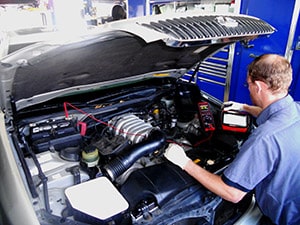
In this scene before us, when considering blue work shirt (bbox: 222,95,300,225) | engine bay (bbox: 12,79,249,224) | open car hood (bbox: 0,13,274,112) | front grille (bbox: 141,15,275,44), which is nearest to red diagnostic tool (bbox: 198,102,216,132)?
engine bay (bbox: 12,79,249,224)

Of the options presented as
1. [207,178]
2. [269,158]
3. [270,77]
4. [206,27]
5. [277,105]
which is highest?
[206,27]

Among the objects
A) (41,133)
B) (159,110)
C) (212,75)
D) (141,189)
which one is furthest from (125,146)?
(212,75)

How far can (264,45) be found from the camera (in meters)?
3.07

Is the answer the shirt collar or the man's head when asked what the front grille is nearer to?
the man's head

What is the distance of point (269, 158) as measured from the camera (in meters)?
1.09

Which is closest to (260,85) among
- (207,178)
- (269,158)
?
(269,158)

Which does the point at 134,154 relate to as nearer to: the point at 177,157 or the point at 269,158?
the point at 177,157

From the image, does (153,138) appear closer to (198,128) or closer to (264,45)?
(198,128)

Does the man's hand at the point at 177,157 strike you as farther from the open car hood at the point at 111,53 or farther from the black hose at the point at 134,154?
the open car hood at the point at 111,53

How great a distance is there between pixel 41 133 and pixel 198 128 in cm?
98

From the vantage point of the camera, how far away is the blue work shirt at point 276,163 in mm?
1094

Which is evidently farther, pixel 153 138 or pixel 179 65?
pixel 179 65

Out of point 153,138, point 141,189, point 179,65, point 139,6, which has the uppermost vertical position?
point 139,6

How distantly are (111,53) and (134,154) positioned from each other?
20.0 inches
